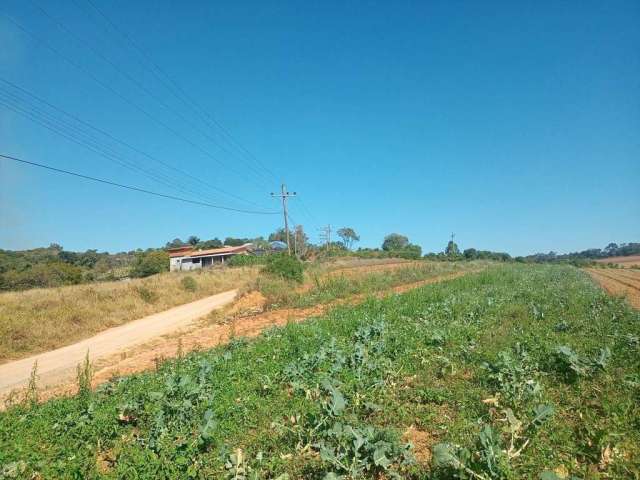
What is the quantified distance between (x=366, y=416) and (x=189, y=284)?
25.9 m

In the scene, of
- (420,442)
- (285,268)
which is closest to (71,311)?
(285,268)

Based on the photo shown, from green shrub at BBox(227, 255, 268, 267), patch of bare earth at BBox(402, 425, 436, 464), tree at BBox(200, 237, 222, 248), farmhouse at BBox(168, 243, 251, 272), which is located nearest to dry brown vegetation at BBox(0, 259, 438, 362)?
patch of bare earth at BBox(402, 425, 436, 464)

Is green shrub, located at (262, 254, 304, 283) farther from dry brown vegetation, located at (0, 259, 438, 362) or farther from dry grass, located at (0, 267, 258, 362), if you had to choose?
dry grass, located at (0, 267, 258, 362)

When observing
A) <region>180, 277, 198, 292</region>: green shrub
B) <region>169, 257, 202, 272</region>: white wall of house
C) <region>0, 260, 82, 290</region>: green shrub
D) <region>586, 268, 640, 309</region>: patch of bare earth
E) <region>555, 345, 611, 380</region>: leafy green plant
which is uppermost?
<region>169, 257, 202, 272</region>: white wall of house

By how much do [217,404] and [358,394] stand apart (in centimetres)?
186

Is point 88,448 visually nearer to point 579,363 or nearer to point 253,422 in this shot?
point 253,422

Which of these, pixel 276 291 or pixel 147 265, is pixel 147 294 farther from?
pixel 147 265

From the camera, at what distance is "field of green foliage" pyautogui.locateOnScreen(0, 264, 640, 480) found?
3.30 metres

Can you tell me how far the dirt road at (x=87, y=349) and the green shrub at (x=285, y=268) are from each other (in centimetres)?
633

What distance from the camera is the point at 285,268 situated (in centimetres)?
2534

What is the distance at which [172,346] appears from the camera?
11.8 metres

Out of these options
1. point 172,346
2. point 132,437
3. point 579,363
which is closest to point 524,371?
point 579,363

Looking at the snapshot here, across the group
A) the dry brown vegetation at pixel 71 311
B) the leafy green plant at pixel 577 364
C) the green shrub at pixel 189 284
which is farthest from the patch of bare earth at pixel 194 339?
the green shrub at pixel 189 284

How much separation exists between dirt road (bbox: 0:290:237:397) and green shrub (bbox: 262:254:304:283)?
6330 mm
